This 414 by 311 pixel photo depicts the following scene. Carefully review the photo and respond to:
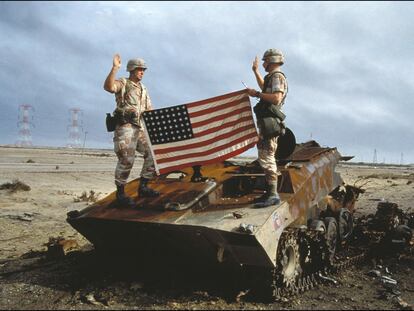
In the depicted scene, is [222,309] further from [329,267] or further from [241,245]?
[329,267]

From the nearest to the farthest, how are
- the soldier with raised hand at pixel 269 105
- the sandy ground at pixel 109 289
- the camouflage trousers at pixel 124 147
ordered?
the sandy ground at pixel 109 289 → the soldier with raised hand at pixel 269 105 → the camouflage trousers at pixel 124 147

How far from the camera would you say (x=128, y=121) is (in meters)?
6.45

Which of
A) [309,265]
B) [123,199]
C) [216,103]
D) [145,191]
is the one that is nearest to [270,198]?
[309,265]

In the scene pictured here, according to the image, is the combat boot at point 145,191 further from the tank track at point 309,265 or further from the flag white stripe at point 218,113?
the tank track at point 309,265

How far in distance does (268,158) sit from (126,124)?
1975 mm

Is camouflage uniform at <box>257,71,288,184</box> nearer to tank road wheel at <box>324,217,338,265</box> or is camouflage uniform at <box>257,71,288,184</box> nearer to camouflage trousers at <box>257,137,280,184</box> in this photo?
camouflage trousers at <box>257,137,280,184</box>

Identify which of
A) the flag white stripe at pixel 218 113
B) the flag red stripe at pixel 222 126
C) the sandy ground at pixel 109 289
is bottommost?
the sandy ground at pixel 109 289

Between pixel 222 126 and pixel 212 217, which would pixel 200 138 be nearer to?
pixel 222 126

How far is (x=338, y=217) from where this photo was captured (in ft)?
27.0

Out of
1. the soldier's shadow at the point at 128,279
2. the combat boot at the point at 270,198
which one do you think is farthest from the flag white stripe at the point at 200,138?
the soldier's shadow at the point at 128,279

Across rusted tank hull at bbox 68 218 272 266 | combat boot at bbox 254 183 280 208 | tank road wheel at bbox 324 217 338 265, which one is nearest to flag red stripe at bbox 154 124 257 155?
combat boot at bbox 254 183 280 208

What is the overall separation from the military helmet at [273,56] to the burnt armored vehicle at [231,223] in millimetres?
1527

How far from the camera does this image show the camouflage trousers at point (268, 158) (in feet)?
19.8

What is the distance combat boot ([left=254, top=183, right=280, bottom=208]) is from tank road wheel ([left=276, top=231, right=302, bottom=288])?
403mm
